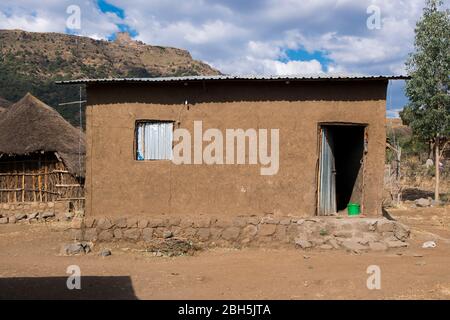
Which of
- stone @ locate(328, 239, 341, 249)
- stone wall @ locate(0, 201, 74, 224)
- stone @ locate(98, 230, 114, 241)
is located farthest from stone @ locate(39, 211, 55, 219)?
stone @ locate(328, 239, 341, 249)

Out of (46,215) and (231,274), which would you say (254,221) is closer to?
(231,274)

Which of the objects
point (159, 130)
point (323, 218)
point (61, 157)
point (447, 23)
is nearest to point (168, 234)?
point (159, 130)

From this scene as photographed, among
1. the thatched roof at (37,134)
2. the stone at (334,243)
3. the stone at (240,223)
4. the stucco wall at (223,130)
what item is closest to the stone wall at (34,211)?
the thatched roof at (37,134)

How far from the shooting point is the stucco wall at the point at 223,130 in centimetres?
948

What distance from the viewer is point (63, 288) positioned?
21.8 ft

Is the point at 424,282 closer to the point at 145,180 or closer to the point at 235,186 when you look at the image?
the point at 235,186

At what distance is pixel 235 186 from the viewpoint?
9.61 metres

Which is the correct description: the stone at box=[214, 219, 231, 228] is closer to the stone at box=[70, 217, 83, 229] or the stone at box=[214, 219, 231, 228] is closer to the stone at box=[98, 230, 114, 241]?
the stone at box=[98, 230, 114, 241]

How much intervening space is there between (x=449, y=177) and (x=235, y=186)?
1788cm

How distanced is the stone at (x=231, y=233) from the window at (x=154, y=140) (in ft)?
6.38

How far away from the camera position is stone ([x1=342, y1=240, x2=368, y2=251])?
900 cm

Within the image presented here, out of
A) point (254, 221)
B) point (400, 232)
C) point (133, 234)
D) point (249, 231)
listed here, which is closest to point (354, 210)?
point (400, 232)

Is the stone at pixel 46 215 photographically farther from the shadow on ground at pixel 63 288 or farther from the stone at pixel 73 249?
the shadow on ground at pixel 63 288
